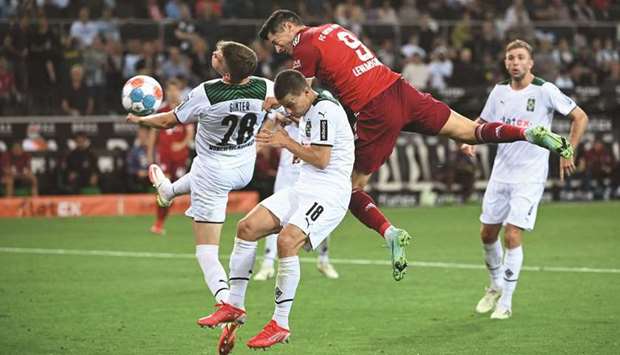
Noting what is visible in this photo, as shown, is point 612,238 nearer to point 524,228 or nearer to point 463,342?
point 524,228

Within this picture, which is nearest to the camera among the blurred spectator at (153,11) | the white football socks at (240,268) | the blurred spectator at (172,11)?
the white football socks at (240,268)

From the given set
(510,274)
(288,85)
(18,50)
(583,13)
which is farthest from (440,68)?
(288,85)

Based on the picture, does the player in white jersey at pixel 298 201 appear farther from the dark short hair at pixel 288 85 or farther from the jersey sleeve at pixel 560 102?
the jersey sleeve at pixel 560 102

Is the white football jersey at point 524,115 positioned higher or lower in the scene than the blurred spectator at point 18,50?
higher

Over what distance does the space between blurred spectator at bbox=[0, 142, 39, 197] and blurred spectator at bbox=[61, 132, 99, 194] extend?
719mm

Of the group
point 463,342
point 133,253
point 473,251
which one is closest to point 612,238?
point 473,251

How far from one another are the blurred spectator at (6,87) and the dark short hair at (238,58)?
14.6 m

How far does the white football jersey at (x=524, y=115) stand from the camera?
11807 mm

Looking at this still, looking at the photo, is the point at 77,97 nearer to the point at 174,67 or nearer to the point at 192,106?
the point at 174,67

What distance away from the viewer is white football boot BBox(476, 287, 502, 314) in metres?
12.2

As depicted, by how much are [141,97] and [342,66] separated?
75.6 inches

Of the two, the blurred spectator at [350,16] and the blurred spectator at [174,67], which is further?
the blurred spectator at [350,16]

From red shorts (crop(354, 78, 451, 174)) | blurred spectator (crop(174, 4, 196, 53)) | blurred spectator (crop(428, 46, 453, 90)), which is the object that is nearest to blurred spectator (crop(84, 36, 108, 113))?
blurred spectator (crop(174, 4, 196, 53))

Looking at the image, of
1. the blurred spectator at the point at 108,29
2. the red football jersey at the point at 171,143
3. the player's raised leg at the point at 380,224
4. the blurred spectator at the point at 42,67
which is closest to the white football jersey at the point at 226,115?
the player's raised leg at the point at 380,224
